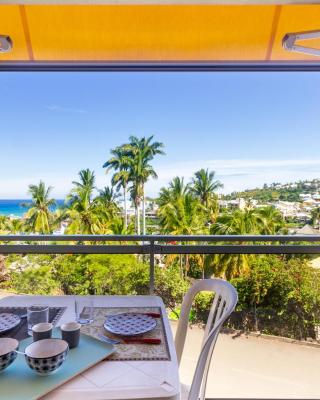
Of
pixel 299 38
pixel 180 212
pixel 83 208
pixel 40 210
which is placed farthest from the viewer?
pixel 40 210

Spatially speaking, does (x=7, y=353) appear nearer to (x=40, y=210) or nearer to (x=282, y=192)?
(x=282, y=192)

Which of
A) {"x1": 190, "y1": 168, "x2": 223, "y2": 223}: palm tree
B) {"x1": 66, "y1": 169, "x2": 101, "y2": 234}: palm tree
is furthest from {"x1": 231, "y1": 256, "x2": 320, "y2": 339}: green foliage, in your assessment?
{"x1": 66, "y1": 169, "x2": 101, "y2": 234}: palm tree

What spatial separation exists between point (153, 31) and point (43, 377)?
2.18m

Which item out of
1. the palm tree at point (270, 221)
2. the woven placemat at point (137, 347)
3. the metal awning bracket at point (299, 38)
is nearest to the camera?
the woven placemat at point (137, 347)

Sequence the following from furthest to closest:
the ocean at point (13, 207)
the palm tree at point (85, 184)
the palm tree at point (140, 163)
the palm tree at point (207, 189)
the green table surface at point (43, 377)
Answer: the ocean at point (13, 207), the palm tree at point (140, 163), the palm tree at point (85, 184), the palm tree at point (207, 189), the green table surface at point (43, 377)

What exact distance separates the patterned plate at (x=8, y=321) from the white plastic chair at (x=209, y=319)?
71 centimetres

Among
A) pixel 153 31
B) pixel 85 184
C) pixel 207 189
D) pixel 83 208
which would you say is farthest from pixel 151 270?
pixel 85 184

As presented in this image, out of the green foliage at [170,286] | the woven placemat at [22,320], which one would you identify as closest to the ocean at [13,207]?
the green foliage at [170,286]

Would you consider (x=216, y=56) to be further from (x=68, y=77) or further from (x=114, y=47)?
(x=68, y=77)

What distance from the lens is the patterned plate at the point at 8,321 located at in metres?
1.20

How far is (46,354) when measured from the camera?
98 centimetres

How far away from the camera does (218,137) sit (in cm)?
2241

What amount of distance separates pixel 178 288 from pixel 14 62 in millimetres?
2120

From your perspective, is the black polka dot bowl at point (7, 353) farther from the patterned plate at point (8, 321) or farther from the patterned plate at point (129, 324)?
the patterned plate at point (129, 324)
